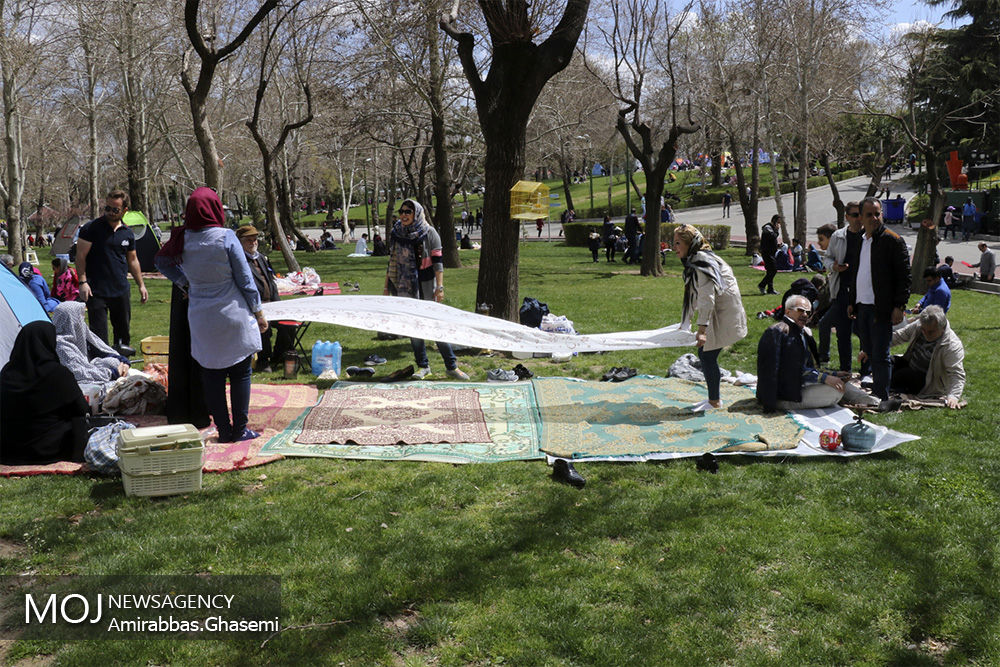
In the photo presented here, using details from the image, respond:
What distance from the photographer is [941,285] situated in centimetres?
877

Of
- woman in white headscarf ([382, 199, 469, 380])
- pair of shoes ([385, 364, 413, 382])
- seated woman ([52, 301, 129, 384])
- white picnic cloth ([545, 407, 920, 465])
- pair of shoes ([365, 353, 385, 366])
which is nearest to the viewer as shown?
white picnic cloth ([545, 407, 920, 465])

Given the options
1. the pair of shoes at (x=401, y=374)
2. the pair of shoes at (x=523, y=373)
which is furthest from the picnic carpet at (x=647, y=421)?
the pair of shoes at (x=401, y=374)

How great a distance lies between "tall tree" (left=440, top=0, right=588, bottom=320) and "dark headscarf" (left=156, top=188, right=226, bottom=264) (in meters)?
5.25

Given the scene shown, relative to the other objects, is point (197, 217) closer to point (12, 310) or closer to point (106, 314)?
point (12, 310)

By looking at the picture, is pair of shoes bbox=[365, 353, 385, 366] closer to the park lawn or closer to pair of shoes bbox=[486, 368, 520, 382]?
pair of shoes bbox=[486, 368, 520, 382]

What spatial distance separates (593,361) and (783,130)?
86.5 feet

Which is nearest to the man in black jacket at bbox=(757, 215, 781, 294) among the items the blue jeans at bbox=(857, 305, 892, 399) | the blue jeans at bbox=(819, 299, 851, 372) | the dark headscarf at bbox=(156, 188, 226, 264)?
the blue jeans at bbox=(819, 299, 851, 372)

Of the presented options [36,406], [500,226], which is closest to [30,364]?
[36,406]

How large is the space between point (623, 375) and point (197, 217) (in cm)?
476

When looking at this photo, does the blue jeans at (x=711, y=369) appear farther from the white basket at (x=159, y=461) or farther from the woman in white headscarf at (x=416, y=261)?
the white basket at (x=159, y=461)

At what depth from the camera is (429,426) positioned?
22.4 feet

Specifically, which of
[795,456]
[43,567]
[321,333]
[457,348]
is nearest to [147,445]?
[43,567]

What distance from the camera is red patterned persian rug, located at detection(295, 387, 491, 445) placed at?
6.50 m

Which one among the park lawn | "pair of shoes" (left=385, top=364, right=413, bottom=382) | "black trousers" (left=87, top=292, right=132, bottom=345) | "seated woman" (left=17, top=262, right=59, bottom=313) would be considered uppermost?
"seated woman" (left=17, top=262, right=59, bottom=313)
